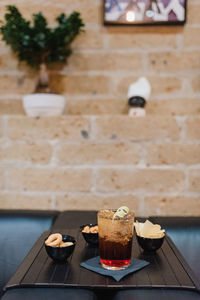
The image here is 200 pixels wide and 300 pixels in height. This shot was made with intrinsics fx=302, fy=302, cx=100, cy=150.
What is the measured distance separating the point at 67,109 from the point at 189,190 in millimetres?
766

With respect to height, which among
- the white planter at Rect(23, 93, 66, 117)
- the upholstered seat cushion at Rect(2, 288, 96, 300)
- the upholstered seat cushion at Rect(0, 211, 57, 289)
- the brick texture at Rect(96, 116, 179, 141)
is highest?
the white planter at Rect(23, 93, 66, 117)

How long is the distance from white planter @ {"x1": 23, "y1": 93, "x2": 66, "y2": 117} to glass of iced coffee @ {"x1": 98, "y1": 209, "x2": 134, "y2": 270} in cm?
86

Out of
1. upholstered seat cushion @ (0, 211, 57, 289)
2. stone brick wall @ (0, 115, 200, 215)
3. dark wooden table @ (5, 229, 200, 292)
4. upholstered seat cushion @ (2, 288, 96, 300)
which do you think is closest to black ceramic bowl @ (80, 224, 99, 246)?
dark wooden table @ (5, 229, 200, 292)

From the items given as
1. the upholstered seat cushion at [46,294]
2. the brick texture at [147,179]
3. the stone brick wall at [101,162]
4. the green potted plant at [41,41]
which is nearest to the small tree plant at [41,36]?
the green potted plant at [41,41]

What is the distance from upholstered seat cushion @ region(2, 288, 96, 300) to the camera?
2.04 feet

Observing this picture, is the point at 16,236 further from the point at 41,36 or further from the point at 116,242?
the point at 41,36

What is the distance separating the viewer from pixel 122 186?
4.78 feet

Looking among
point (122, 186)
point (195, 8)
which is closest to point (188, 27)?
point (195, 8)

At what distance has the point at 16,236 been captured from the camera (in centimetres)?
128

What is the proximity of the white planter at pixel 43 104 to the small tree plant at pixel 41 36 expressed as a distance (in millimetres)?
51

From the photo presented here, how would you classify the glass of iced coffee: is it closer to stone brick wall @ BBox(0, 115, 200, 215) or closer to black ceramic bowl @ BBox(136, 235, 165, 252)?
black ceramic bowl @ BBox(136, 235, 165, 252)

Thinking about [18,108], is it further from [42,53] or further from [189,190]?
[189,190]

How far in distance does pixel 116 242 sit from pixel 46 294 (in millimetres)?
195

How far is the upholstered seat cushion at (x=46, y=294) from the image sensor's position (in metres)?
0.62
